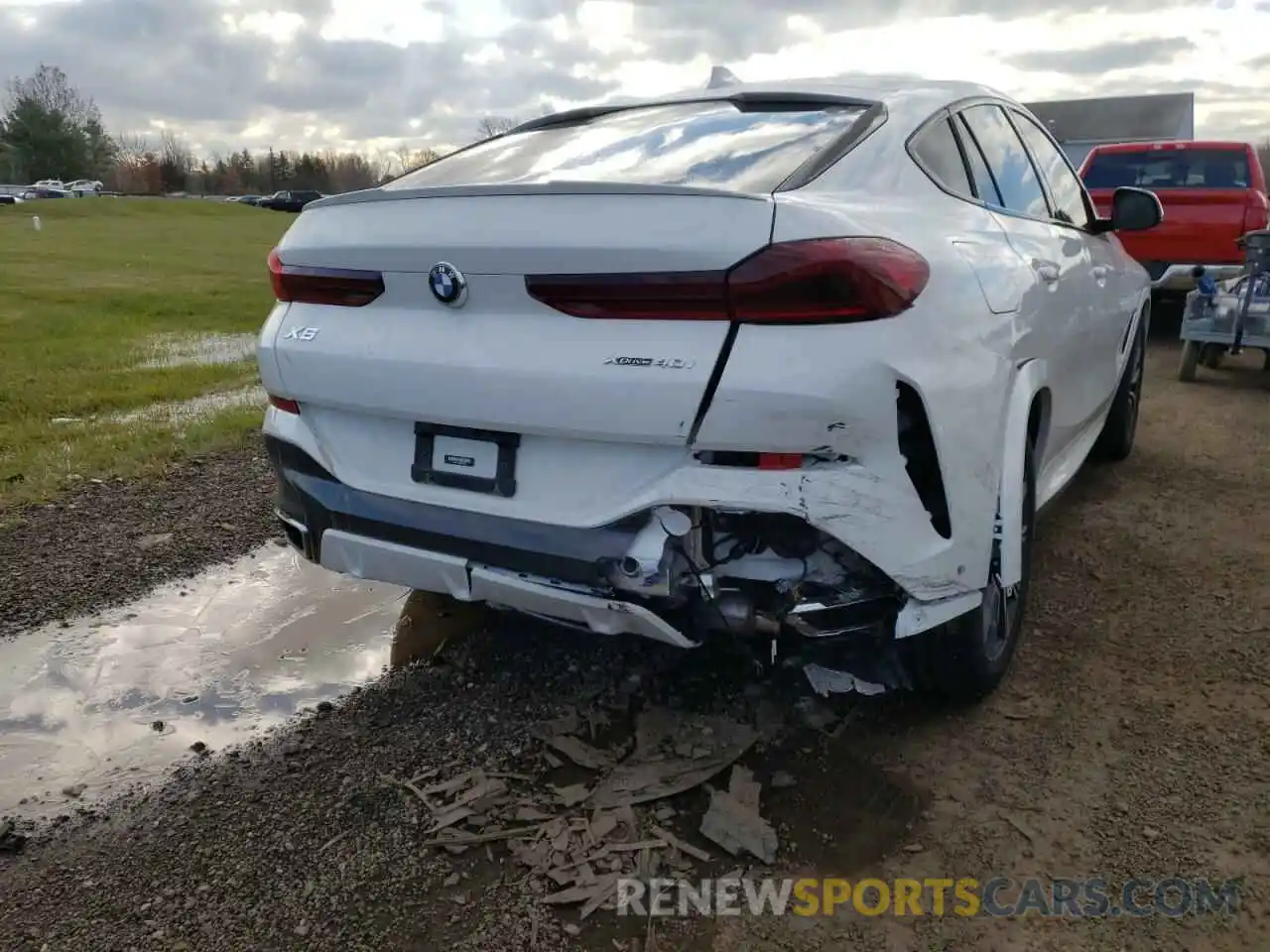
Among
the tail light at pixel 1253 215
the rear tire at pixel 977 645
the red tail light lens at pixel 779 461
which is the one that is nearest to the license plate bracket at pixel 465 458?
the red tail light lens at pixel 779 461

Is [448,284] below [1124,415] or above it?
above

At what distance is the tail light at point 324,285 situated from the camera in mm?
2639

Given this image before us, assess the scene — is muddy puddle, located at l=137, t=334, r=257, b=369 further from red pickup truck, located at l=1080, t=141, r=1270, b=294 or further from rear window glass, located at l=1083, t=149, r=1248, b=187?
rear window glass, located at l=1083, t=149, r=1248, b=187

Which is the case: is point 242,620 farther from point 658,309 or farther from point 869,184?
point 869,184

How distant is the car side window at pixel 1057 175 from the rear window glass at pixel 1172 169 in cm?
646

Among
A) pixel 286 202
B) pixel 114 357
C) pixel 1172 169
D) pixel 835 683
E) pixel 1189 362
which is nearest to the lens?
pixel 835 683

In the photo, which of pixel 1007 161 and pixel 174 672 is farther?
pixel 1007 161

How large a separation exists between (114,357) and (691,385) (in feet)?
29.8

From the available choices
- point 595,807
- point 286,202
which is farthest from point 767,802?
point 286,202

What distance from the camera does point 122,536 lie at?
4.45 m

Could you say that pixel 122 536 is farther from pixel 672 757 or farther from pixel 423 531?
pixel 672 757

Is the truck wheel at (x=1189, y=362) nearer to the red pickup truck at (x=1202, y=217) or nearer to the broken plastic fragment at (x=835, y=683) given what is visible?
the red pickup truck at (x=1202, y=217)

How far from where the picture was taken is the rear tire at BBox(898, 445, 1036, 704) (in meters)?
2.69

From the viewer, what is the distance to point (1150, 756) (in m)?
2.70
